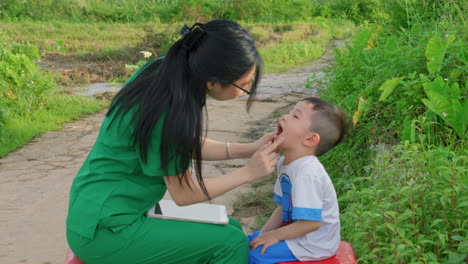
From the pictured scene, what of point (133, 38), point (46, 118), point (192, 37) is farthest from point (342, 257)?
point (133, 38)

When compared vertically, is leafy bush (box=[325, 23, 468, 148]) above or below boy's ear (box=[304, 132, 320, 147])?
below

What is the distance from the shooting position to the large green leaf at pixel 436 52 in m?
3.42

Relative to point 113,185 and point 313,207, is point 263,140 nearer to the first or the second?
point 313,207

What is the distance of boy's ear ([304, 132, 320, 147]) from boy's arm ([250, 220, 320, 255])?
34cm

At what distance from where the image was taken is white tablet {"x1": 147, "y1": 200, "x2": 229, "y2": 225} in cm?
232

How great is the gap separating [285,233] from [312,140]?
0.41 metres

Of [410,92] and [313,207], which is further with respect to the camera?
[410,92]

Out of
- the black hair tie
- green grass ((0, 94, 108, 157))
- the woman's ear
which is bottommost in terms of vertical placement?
green grass ((0, 94, 108, 157))

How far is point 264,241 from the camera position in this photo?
7.76 ft

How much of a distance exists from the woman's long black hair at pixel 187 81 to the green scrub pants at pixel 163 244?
25 cm

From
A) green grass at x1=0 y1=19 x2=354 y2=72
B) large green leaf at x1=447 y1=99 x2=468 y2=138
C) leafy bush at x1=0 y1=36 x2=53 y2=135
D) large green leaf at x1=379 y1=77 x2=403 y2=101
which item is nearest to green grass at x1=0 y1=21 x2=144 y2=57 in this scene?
green grass at x1=0 y1=19 x2=354 y2=72

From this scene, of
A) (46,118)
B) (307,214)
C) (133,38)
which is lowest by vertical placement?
(133,38)

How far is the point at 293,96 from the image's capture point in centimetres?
746

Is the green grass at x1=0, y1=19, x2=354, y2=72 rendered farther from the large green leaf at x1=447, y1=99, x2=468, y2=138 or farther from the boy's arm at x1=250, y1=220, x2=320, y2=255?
the boy's arm at x1=250, y1=220, x2=320, y2=255
